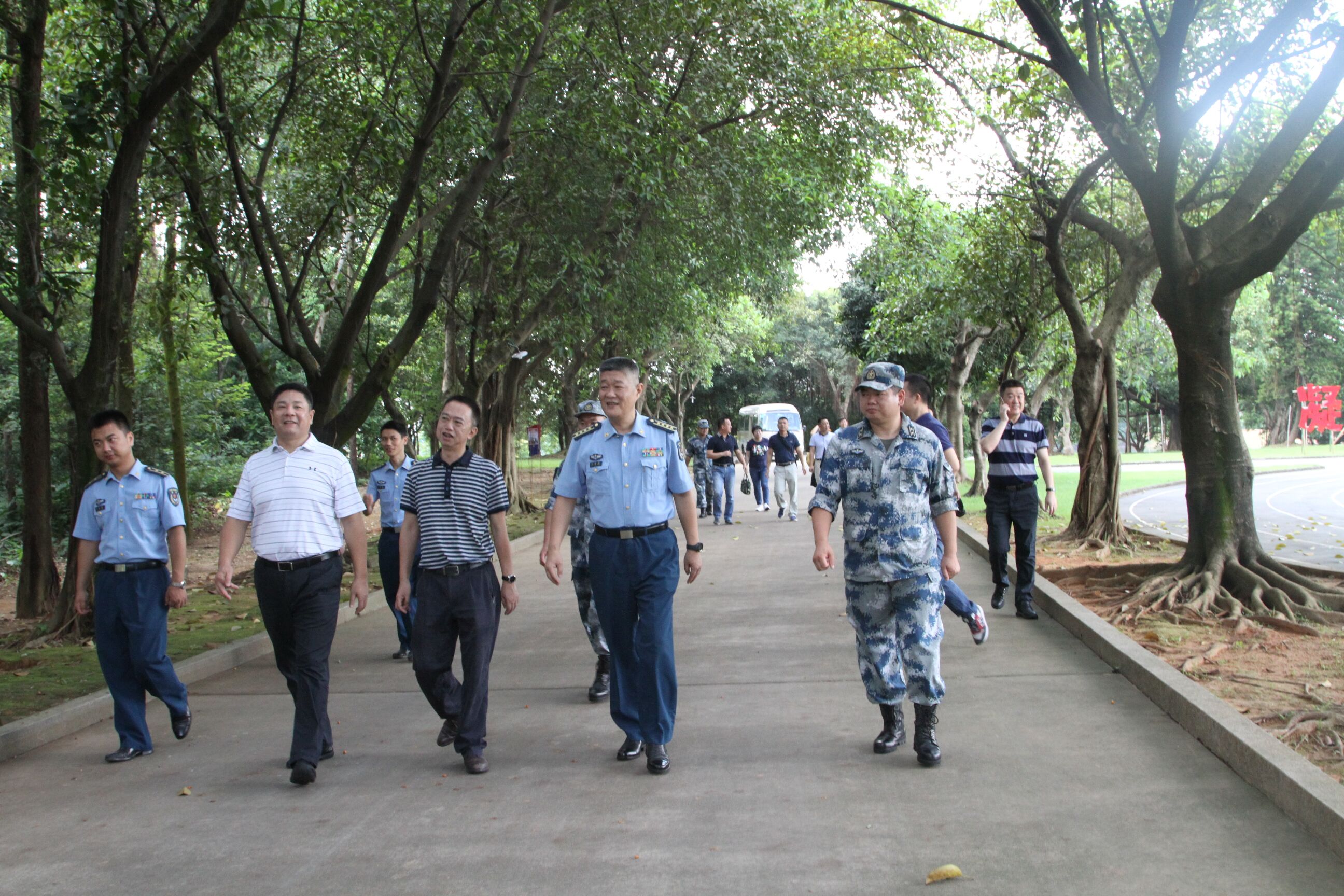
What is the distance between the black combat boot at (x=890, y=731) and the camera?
563 cm

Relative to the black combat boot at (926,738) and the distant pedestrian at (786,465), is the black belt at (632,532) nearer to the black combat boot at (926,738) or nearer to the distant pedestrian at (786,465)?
the black combat boot at (926,738)

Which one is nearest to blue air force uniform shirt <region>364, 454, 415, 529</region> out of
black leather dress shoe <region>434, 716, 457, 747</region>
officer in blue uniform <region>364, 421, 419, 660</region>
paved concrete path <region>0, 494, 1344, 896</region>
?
officer in blue uniform <region>364, 421, 419, 660</region>

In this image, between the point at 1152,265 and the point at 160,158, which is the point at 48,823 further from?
the point at 1152,265

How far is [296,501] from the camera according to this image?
566 cm

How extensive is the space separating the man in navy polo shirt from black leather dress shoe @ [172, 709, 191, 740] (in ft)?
18.9

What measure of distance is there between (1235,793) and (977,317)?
15208 millimetres

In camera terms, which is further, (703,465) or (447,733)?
(703,465)

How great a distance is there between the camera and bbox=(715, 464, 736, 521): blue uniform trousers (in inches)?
785

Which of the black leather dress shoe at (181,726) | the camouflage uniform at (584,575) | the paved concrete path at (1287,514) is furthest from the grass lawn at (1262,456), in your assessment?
the black leather dress shoe at (181,726)

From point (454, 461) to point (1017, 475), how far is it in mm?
4910

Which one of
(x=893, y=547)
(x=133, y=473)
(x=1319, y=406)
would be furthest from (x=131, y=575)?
(x=1319, y=406)

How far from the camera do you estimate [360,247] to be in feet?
63.6

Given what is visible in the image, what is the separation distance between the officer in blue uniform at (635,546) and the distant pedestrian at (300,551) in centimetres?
108

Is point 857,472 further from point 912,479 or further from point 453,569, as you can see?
point 453,569
